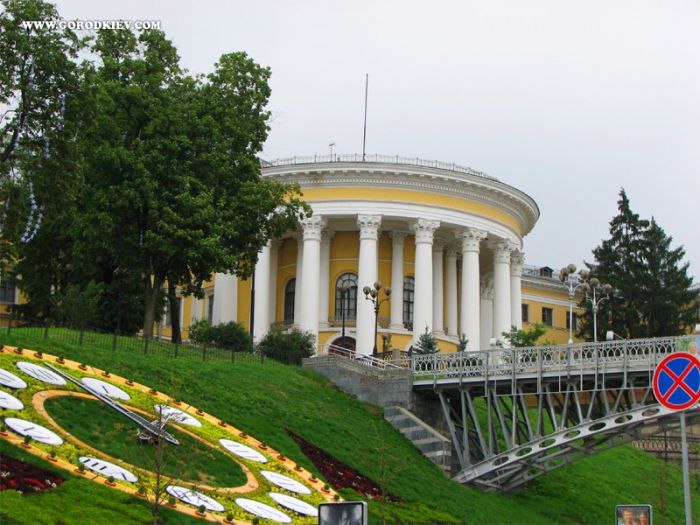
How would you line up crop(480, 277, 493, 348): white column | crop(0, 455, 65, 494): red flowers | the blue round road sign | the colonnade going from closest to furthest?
the blue round road sign, crop(0, 455, 65, 494): red flowers, the colonnade, crop(480, 277, 493, 348): white column

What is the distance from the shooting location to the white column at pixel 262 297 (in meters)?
64.1

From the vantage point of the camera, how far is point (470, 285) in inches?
2544

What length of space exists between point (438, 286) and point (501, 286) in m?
3.97

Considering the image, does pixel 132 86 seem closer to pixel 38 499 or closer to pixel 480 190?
pixel 480 190

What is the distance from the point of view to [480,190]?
6469cm

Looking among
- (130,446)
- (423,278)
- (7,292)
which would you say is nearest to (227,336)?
(423,278)

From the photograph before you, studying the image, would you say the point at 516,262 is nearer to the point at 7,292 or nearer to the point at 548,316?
the point at 548,316

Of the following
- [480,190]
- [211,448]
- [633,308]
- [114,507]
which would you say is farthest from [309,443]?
[633,308]

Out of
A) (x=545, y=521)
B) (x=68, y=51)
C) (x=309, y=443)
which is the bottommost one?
(x=545, y=521)

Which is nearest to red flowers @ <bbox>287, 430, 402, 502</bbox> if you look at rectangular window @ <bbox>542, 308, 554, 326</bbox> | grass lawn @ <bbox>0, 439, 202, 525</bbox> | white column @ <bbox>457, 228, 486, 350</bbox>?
grass lawn @ <bbox>0, 439, 202, 525</bbox>

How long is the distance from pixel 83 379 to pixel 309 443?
8.22 meters

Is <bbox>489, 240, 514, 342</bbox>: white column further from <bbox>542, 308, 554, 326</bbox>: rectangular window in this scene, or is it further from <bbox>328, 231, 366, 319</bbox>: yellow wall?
<bbox>542, 308, 554, 326</bbox>: rectangular window

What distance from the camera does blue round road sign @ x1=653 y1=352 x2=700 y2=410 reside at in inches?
653

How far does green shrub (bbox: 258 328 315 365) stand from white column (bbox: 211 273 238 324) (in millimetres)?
9902
